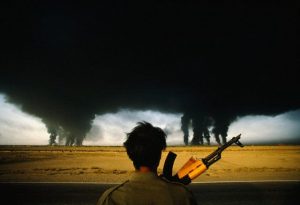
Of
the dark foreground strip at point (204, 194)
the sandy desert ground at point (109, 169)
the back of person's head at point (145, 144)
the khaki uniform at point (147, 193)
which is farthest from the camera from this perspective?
the sandy desert ground at point (109, 169)

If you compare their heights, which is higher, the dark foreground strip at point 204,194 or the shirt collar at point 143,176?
the shirt collar at point 143,176

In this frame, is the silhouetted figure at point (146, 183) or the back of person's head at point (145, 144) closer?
the silhouetted figure at point (146, 183)

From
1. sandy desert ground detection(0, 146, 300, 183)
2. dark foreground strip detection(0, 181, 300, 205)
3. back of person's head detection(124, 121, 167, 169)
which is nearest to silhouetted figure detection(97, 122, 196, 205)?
back of person's head detection(124, 121, 167, 169)

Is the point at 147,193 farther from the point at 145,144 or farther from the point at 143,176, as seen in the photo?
the point at 145,144

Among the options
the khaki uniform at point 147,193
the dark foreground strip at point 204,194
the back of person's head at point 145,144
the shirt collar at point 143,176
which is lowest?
the dark foreground strip at point 204,194

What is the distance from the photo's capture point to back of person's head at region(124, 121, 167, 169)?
219 cm

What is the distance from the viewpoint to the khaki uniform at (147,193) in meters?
1.99

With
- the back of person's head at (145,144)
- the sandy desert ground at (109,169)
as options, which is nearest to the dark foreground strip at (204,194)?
the sandy desert ground at (109,169)

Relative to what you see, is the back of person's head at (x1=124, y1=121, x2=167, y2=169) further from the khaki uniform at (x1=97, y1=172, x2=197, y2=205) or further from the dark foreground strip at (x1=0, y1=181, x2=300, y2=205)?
the dark foreground strip at (x1=0, y1=181, x2=300, y2=205)

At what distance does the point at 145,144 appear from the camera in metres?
2.21

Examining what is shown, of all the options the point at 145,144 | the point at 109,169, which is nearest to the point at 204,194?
the point at 145,144

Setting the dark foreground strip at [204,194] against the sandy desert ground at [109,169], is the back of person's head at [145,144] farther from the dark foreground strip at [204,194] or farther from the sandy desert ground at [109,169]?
the sandy desert ground at [109,169]

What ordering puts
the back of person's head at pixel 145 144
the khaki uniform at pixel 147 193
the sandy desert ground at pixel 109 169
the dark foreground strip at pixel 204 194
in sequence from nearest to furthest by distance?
1. the khaki uniform at pixel 147 193
2. the back of person's head at pixel 145 144
3. the dark foreground strip at pixel 204 194
4. the sandy desert ground at pixel 109 169

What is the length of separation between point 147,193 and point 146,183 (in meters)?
0.07
